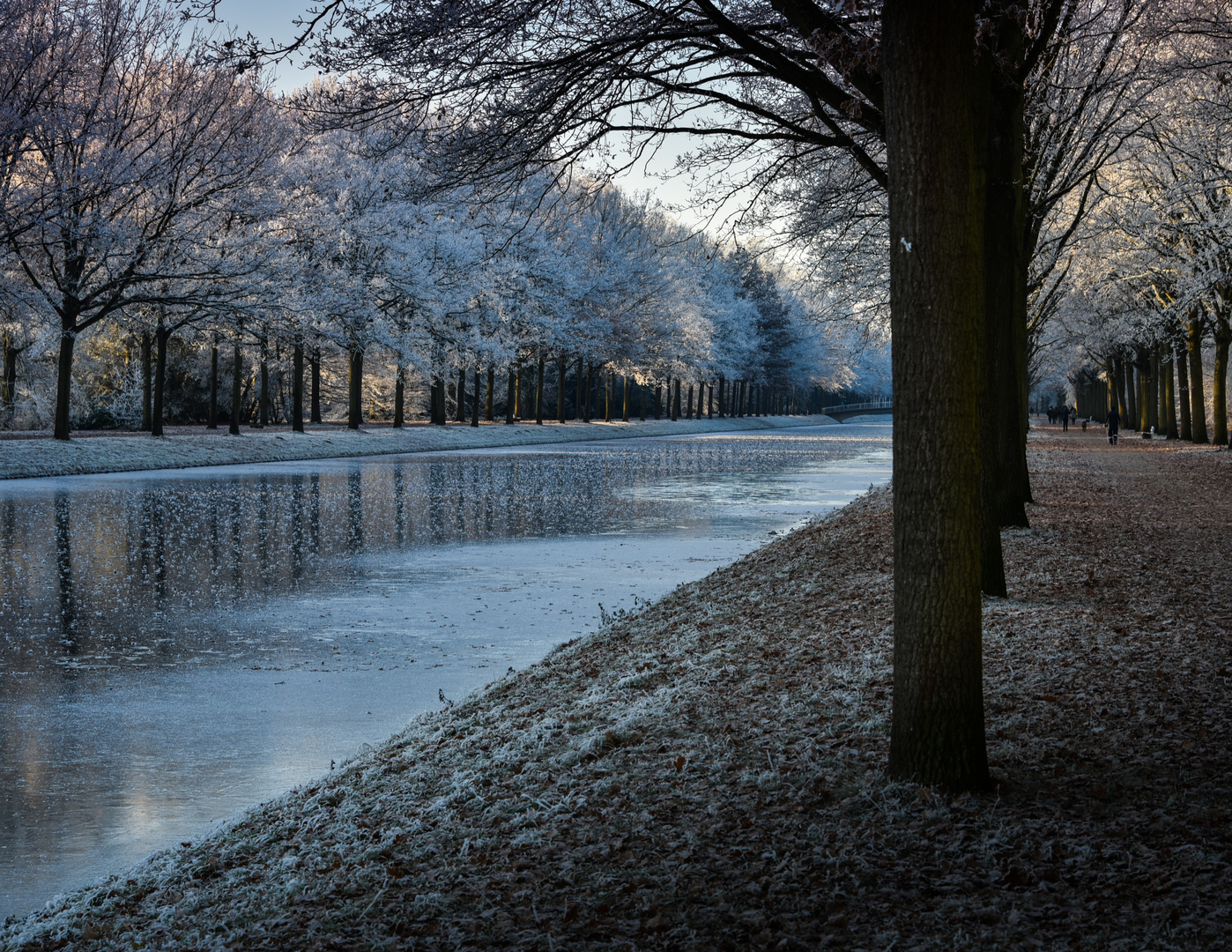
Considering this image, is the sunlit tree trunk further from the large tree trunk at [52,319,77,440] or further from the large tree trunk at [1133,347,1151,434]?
the large tree trunk at [52,319,77,440]

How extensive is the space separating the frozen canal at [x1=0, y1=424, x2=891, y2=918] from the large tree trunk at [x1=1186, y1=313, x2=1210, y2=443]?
19986 mm

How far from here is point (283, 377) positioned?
5778 cm

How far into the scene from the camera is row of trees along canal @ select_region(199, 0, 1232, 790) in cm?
486

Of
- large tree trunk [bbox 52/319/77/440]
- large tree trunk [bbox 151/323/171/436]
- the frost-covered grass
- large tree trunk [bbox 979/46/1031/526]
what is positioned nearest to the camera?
large tree trunk [bbox 979/46/1031/526]

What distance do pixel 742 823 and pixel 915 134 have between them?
9.98 feet

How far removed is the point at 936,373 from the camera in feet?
16.0

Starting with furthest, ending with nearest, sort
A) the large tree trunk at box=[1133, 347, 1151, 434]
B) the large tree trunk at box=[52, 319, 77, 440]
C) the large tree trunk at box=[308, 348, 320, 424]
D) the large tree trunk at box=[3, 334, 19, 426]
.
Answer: the large tree trunk at box=[1133, 347, 1151, 434]
the large tree trunk at box=[308, 348, 320, 424]
the large tree trunk at box=[3, 334, 19, 426]
the large tree trunk at box=[52, 319, 77, 440]

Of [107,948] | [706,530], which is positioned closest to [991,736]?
[107,948]

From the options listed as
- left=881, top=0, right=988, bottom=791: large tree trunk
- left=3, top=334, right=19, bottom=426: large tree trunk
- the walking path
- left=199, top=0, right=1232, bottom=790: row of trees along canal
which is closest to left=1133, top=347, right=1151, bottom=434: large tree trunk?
left=199, top=0, right=1232, bottom=790: row of trees along canal

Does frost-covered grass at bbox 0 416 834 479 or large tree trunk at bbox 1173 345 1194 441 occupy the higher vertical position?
large tree trunk at bbox 1173 345 1194 441

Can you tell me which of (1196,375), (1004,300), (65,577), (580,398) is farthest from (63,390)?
(580,398)

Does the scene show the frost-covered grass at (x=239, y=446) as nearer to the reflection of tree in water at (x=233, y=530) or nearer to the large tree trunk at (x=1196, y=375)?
the reflection of tree in water at (x=233, y=530)

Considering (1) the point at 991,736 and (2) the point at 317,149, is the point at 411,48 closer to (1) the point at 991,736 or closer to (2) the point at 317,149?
(1) the point at 991,736

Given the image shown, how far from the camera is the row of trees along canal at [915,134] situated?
15.9 feet
